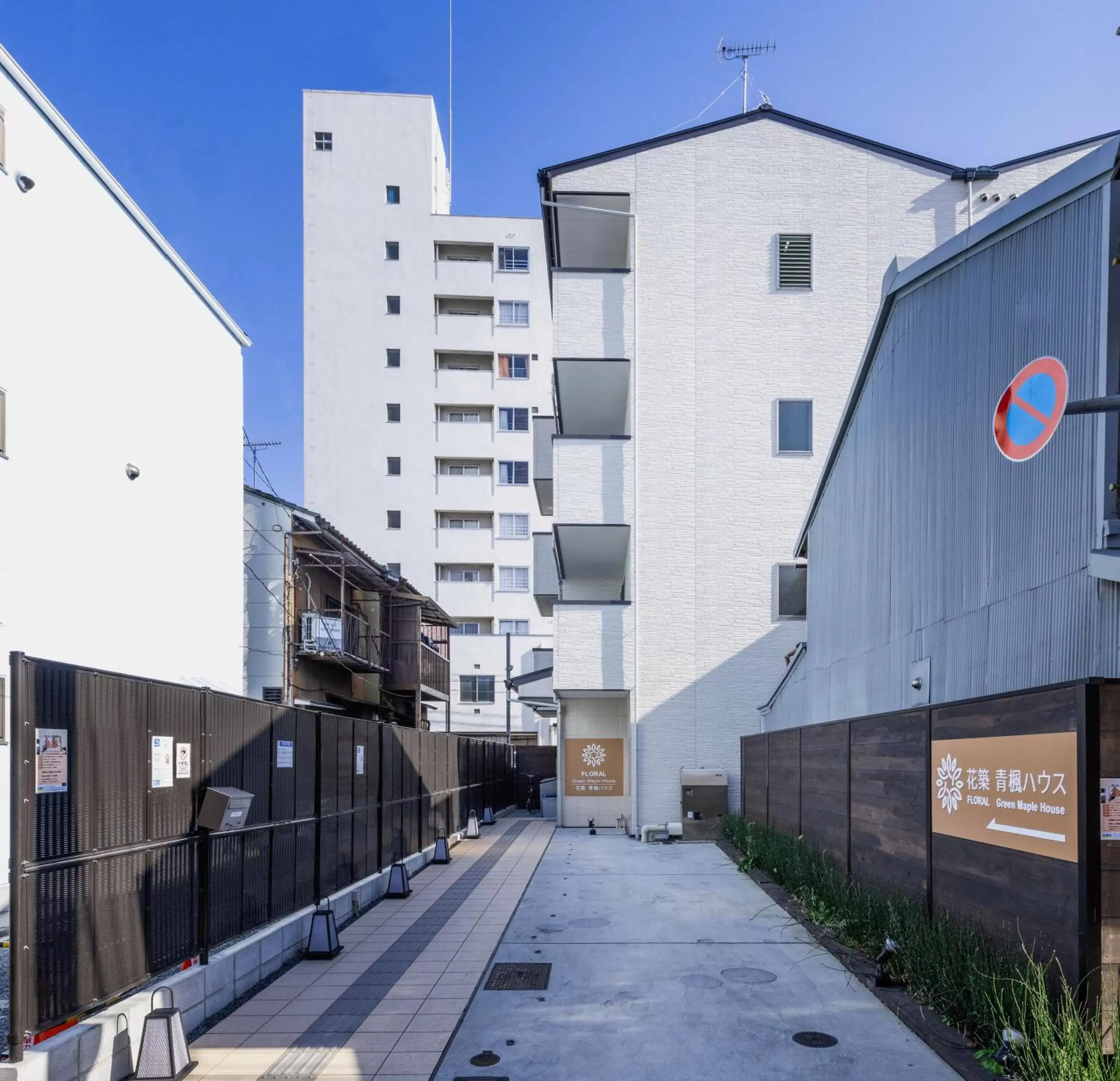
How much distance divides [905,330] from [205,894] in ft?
25.8

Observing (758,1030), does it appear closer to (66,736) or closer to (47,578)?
(66,736)

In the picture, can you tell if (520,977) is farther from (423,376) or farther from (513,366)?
(513,366)

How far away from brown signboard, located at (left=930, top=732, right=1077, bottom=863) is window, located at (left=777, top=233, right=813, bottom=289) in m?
15.1

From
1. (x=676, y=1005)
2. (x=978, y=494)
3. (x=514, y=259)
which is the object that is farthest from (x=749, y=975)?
(x=514, y=259)

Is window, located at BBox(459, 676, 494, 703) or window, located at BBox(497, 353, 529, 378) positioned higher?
window, located at BBox(497, 353, 529, 378)

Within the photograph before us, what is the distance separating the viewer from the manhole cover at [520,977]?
781 centimetres

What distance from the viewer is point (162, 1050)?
18.6ft

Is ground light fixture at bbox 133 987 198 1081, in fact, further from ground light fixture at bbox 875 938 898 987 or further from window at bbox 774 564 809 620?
window at bbox 774 564 809 620

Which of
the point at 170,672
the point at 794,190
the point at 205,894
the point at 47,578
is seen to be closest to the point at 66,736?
the point at 205,894

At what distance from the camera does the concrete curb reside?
A: 5027 millimetres

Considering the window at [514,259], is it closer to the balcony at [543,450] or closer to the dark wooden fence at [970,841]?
the balcony at [543,450]

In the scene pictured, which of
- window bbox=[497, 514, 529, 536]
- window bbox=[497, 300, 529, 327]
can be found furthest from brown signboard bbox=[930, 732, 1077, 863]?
window bbox=[497, 300, 529, 327]

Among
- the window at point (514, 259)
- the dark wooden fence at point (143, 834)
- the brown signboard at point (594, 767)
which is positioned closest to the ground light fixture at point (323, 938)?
the dark wooden fence at point (143, 834)

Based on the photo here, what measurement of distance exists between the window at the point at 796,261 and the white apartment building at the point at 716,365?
0.12ft
